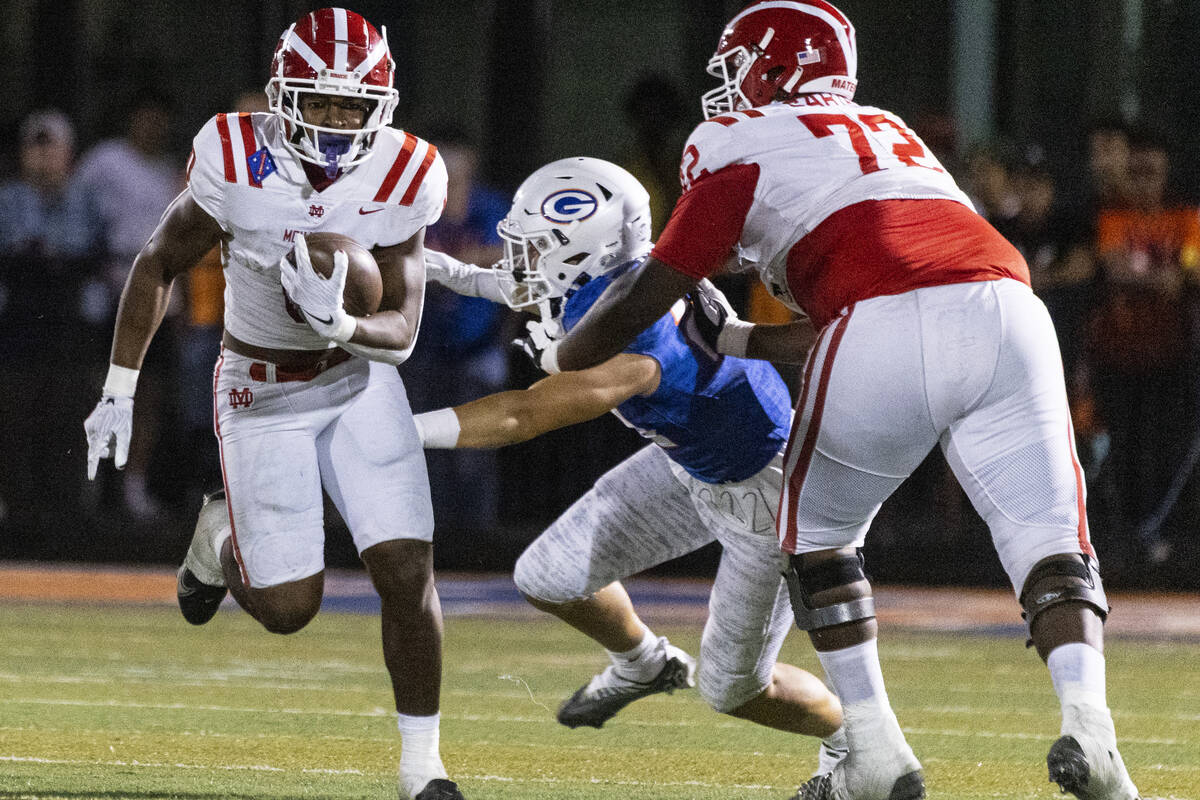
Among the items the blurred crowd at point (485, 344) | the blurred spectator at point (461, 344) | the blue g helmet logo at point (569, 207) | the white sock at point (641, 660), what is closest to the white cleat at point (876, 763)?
the white sock at point (641, 660)

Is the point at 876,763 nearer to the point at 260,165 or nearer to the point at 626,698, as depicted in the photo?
the point at 626,698

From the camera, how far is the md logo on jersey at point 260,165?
431cm

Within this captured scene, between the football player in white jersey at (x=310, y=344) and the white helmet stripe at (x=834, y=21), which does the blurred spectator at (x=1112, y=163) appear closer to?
the white helmet stripe at (x=834, y=21)

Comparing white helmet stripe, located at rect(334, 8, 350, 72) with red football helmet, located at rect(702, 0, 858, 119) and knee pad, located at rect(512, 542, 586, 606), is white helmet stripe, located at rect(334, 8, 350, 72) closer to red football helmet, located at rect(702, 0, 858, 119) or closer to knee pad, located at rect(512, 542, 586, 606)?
red football helmet, located at rect(702, 0, 858, 119)

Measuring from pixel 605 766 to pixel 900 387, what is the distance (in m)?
1.60

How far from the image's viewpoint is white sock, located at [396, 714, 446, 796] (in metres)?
4.11

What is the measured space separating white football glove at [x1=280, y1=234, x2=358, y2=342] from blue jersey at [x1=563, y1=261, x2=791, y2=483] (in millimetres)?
656

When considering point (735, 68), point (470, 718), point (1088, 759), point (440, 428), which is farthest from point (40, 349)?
point (1088, 759)

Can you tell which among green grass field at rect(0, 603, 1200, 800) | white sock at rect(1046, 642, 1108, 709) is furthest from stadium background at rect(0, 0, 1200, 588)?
white sock at rect(1046, 642, 1108, 709)

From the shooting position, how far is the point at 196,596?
16.1 ft

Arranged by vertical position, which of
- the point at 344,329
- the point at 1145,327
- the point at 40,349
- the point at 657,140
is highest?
the point at 344,329

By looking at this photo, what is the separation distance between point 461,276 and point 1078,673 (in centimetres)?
195

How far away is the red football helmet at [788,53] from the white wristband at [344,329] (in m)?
0.90

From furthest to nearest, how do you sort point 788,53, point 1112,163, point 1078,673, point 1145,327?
1. point 1145,327
2. point 1112,163
3. point 788,53
4. point 1078,673
